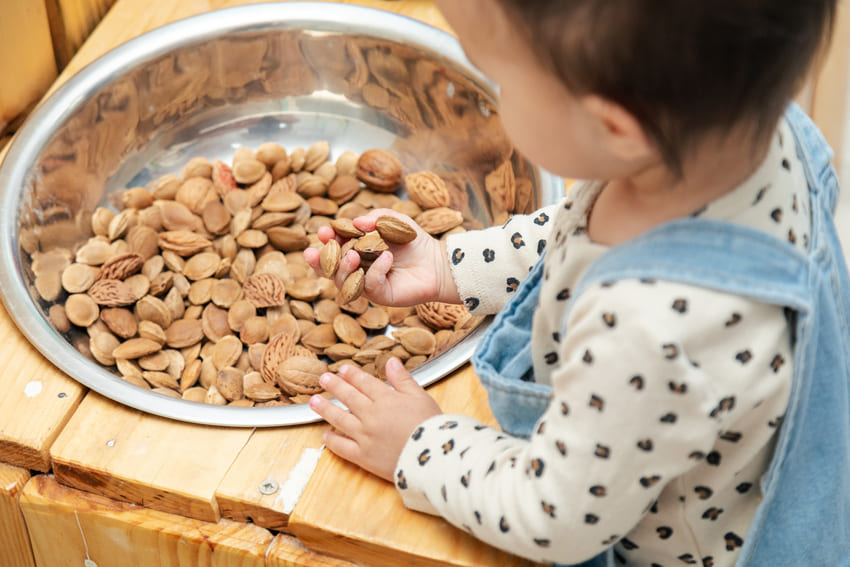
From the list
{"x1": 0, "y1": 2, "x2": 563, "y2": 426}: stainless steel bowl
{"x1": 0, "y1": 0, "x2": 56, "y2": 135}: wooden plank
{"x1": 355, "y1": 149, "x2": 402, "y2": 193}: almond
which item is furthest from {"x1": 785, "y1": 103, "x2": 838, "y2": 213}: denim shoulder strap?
{"x1": 0, "y1": 0, "x2": 56, "y2": 135}: wooden plank

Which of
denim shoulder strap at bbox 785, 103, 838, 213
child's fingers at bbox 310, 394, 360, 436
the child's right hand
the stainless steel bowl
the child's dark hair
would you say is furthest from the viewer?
the stainless steel bowl

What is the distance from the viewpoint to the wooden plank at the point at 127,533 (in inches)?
25.0

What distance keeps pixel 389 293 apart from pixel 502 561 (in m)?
0.26

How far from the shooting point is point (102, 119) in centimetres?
93

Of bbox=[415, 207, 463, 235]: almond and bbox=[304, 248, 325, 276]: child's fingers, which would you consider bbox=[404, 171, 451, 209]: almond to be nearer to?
bbox=[415, 207, 463, 235]: almond

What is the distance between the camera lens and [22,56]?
0.91 metres

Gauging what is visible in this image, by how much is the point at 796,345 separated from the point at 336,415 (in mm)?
328

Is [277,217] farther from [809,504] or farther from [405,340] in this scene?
[809,504]

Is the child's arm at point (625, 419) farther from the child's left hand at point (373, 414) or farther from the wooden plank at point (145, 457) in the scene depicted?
the wooden plank at point (145, 457)

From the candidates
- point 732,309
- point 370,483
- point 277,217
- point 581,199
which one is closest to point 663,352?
point 732,309

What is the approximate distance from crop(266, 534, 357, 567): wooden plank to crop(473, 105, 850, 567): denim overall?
159 mm

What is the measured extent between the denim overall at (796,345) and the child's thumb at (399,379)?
8cm

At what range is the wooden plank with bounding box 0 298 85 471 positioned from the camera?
660 mm

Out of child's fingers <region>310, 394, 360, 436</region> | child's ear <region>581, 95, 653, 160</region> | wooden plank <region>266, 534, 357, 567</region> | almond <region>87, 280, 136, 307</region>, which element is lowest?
wooden plank <region>266, 534, 357, 567</region>
